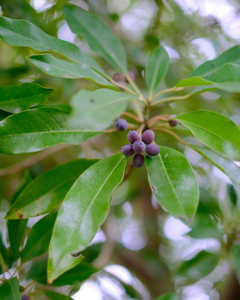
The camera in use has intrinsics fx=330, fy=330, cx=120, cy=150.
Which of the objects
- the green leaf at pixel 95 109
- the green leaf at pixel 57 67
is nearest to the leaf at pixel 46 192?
the green leaf at pixel 57 67

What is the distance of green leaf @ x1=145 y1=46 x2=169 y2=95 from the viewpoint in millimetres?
1298

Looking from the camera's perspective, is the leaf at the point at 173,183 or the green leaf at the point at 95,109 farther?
the leaf at the point at 173,183

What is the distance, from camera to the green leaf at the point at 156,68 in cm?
130

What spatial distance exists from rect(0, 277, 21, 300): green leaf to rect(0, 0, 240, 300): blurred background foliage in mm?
489

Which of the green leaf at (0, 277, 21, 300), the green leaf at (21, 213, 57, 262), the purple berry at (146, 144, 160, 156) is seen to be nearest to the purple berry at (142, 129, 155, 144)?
the purple berry at (146, 144, 160, 156)

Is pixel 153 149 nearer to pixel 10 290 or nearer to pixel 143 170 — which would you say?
pixel 10 290

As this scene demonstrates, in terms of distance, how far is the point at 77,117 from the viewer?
59 centimetres

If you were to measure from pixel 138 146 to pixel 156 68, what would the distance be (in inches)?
21.2

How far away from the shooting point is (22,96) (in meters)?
0.98

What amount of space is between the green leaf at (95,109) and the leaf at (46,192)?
46 centimetres

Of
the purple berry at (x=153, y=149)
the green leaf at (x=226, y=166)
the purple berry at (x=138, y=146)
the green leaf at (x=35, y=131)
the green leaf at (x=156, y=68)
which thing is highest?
the green leaf at (x=156, y=68)

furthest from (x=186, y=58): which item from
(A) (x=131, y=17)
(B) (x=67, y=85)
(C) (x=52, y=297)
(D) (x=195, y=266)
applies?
(C) (x=52, y=297)

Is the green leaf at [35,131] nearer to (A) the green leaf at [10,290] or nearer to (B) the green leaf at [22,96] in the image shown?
(B) the green leaf at [22,96]

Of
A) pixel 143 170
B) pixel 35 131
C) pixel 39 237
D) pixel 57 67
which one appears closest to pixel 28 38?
pixel 57 67
